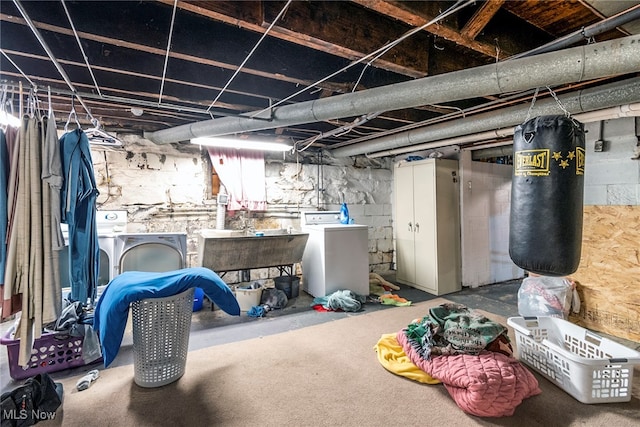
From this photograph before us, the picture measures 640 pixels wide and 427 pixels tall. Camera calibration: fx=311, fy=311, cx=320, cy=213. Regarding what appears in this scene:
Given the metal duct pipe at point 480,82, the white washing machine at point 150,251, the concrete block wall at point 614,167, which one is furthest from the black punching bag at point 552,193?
the white washing machine at point 150,251

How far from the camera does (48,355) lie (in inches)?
90.7

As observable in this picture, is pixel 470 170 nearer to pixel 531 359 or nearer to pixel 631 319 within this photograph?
pixel 631 319

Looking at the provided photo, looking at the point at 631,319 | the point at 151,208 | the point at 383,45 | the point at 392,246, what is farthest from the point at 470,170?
the point at 151,208

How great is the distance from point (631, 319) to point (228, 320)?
3892mm

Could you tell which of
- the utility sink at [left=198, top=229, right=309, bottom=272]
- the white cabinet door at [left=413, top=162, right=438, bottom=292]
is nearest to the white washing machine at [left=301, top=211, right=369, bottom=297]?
the utility sink at [left=198, top=229, right=309, bottom=272]

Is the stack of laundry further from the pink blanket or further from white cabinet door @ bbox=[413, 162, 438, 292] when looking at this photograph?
white cabinet door @ bbox=[413, 162, 438, 292]

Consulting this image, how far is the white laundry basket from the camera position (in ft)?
6.75

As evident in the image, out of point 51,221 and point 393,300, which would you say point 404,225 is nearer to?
point 393,300

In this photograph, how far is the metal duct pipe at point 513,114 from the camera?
2.31 m

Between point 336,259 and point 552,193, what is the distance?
2.68m

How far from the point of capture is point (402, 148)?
174 inches

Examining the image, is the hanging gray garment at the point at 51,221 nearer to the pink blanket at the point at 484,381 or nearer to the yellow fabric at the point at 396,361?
the yellow fabric at the point at 396,361

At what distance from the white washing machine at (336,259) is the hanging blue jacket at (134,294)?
6.18ft

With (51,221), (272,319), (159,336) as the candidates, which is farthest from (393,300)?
(51,221)
